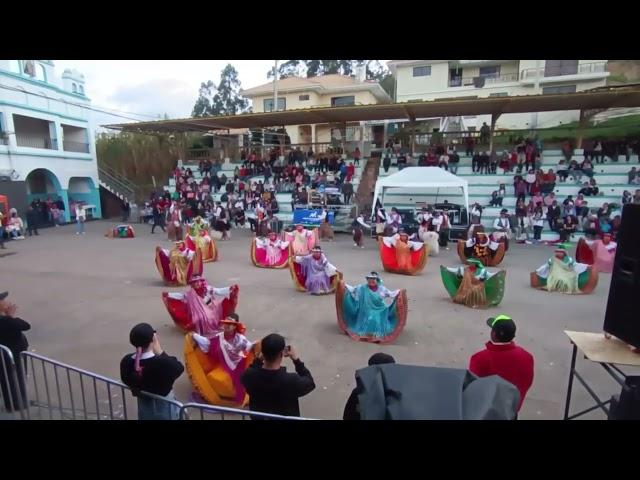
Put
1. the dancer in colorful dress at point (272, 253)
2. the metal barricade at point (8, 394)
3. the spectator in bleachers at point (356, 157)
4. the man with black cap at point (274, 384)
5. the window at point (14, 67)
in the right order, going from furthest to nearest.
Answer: the spectator in bleachers at point (356, 157), the window at point (14, 67), the dancer in colorful dress at point (272, 253), the metal barricade at point (8, 394), the man with black cap at point (274, 384)

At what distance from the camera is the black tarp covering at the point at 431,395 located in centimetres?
194

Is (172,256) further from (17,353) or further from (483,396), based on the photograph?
(483,396)

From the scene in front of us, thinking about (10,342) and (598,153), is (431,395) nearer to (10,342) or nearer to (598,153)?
(10,342)

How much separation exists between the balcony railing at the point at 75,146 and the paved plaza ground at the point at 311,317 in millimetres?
12664

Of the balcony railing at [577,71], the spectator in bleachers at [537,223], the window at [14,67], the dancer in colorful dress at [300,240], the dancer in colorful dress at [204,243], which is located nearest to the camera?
the dancer in colorful dress at [204,243]

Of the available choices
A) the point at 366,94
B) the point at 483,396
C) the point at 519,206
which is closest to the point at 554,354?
the point at 483,396

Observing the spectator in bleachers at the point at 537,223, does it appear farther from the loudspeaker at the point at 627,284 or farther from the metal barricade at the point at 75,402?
the metal barricade at the point at 75,402

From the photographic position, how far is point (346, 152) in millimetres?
23266

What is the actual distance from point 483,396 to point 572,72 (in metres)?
31.1

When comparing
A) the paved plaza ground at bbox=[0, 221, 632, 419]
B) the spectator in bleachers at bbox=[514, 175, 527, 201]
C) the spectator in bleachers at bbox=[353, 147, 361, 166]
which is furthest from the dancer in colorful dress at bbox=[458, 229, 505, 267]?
the spectator in bleachers at bbox=[353, 147, 361, 166]

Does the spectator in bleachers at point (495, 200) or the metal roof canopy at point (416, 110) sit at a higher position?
the metal roof canopy at point (416, 110)

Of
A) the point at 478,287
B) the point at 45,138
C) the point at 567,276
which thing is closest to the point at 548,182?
the point at 567,276

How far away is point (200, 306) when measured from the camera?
233 inches

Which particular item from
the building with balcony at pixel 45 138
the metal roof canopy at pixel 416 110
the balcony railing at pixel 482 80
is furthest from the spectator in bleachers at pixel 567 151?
the building with balcony at pixel 45 138
